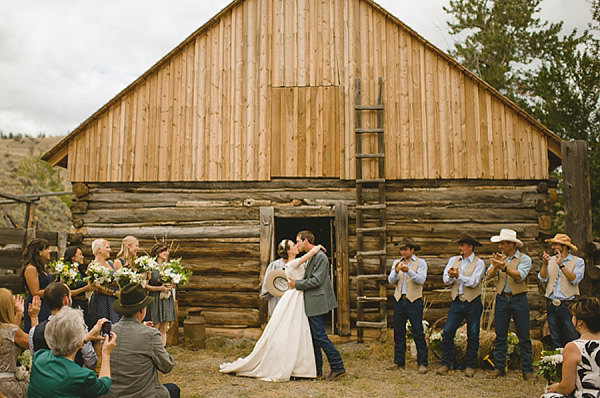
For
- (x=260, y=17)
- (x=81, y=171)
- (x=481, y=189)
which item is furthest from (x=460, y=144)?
(x=81, y=171)

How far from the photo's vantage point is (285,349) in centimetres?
690

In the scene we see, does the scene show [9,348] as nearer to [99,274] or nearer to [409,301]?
[99,274]

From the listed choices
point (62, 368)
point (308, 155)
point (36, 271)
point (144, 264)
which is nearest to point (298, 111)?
point (308, 155)

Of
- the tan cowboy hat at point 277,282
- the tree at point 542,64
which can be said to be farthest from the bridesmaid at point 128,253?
the tree at point 542,64

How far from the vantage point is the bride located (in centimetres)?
687

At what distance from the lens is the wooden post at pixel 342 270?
9531mm

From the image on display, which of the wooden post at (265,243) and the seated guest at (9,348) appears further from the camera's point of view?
the wooden post at (265,243)

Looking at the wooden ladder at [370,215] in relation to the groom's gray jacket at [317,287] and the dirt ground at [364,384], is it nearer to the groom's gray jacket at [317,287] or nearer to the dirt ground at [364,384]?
the dirt ground at [364,384]

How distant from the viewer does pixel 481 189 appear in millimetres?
9844

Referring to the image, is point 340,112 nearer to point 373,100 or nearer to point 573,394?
point 373,100

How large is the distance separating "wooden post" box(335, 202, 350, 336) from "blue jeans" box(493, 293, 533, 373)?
3.07 metres

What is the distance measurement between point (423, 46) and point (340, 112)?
2.10 meters

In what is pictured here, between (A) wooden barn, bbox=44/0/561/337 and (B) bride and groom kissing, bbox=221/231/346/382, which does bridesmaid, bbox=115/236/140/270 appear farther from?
(A) wooden barn, bbox=44/0/561/337

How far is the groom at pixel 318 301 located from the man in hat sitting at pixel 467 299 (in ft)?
5.11
